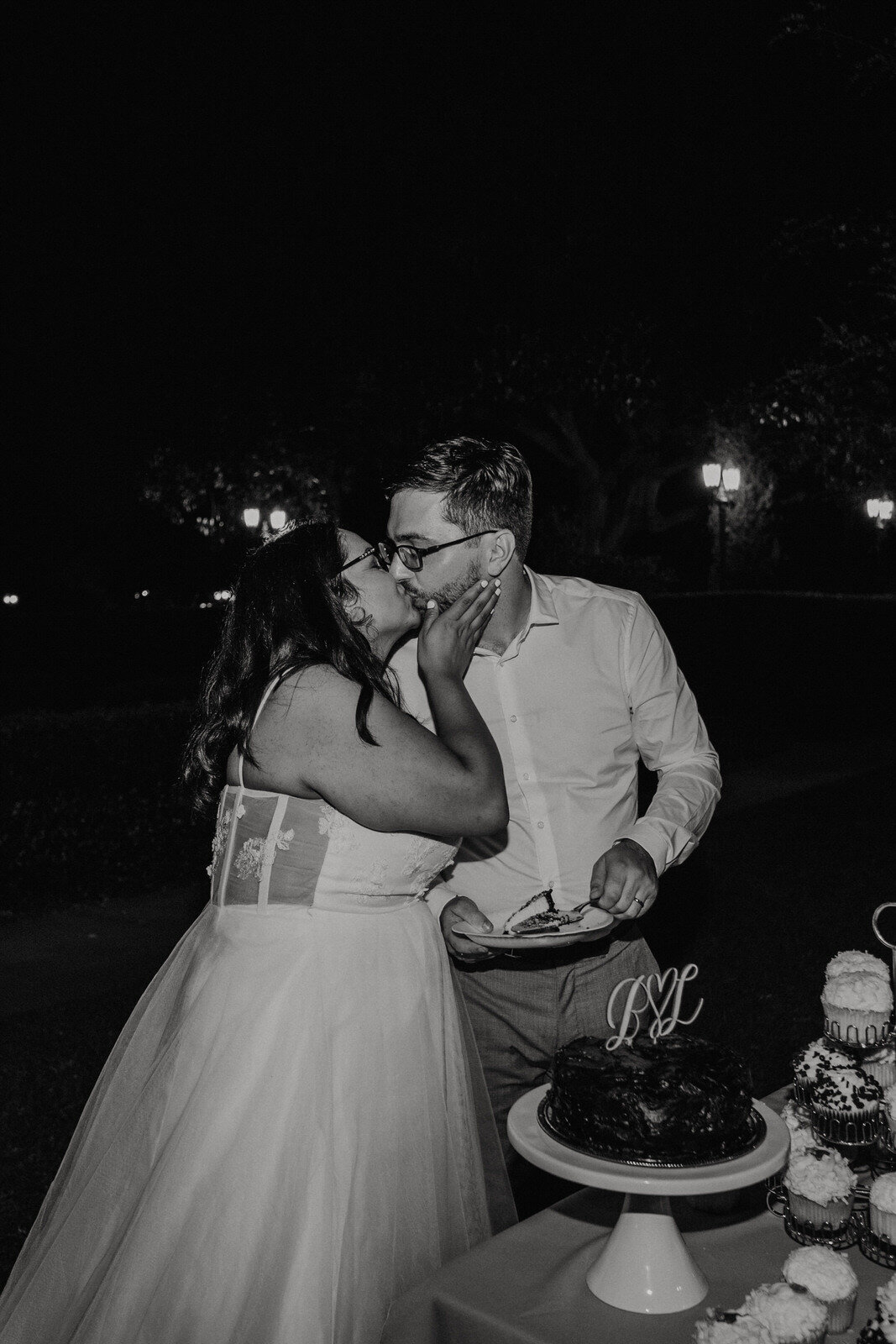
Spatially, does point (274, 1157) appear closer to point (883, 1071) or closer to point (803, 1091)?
point (803, 1091)

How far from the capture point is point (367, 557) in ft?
9.41

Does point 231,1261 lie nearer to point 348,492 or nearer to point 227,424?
point 227,424

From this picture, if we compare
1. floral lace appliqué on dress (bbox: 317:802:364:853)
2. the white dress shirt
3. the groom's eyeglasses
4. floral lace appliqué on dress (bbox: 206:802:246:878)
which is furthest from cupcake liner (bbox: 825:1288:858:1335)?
the groom's eyeglasses

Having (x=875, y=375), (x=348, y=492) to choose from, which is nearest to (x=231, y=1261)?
(x=875, y=375)

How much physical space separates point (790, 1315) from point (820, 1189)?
387 millimetres

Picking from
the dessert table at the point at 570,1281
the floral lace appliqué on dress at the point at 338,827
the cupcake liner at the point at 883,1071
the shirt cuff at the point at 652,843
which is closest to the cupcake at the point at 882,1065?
the cupcake liner at the point at 883,1071

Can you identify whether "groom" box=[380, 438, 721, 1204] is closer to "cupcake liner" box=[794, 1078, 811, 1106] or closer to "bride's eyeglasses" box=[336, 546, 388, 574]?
"bride's eyeglasses" box=[336, 546, 388, 574]

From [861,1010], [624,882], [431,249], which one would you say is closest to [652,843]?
[624,882]

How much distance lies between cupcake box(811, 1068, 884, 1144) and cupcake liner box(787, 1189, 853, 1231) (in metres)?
0.16

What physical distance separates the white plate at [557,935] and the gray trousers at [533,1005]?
0.33 m

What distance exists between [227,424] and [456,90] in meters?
5.26

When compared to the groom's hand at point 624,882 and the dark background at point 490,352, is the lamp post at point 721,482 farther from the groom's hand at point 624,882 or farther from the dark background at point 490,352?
the groom's hand at point 624,882

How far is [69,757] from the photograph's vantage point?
791 cm

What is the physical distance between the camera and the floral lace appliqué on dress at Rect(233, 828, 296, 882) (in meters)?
2.71
